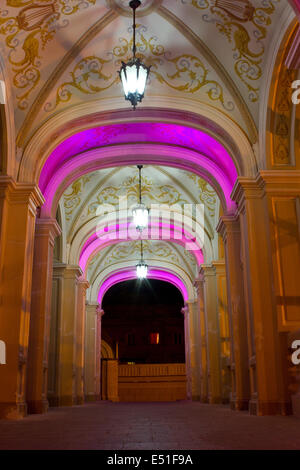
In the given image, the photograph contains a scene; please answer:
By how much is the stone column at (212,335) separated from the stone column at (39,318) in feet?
17.4

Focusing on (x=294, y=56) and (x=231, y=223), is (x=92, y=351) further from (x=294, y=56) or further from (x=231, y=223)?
(x=294, y=56)

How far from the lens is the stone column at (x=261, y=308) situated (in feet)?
23.0

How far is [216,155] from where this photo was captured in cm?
1020

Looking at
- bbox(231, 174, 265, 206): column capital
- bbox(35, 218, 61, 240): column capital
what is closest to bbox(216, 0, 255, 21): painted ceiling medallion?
bbox(231, 174, 265, 206): column capital

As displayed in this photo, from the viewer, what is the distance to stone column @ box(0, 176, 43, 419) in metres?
7.34

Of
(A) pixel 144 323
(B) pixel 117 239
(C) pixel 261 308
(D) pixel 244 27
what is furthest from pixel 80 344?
(A) pixel 144 323

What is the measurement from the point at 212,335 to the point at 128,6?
887 cm

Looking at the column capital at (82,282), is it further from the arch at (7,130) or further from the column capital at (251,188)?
the column capital at (251,188)

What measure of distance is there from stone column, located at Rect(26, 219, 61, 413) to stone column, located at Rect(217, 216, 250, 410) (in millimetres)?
3566
